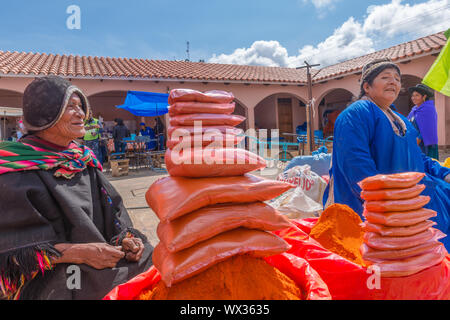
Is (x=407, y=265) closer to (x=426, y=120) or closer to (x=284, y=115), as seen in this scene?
(x=426, y=120)

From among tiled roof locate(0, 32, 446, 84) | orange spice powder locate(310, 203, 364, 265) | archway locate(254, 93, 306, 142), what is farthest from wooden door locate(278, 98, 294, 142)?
orange spice powder locate(310, 203, 364, 265)

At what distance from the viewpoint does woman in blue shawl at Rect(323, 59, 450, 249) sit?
164 cm

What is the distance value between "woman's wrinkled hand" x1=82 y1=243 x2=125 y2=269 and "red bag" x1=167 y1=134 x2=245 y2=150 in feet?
2.01

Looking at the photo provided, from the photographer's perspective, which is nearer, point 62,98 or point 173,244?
point 173,244

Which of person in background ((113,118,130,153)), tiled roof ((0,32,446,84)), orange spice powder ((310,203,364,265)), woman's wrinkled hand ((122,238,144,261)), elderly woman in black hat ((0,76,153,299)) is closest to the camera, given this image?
elderly woman in black hat ((0,76,153,299))

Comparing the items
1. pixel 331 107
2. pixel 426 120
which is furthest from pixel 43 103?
pixel 331 107

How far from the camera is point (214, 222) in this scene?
91 cm

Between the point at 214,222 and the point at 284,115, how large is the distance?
15672 millimetres

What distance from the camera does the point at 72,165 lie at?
4.50 feet

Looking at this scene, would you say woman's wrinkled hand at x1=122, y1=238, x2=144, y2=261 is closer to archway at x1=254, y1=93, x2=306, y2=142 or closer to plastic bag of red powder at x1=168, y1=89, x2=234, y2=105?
plastic bag of red powder at x1=168, y1=89, x2=234, y2=105

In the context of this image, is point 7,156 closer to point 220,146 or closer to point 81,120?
point 81,120

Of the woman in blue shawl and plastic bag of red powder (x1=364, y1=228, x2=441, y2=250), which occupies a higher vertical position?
the woman in blue shawl

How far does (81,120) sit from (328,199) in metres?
1.83
